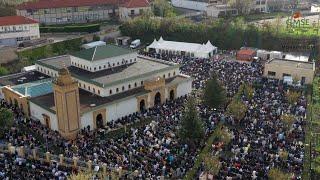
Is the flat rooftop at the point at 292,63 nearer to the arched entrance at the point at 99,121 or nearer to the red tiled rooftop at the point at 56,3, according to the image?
the arched entrance at the point at 99,121

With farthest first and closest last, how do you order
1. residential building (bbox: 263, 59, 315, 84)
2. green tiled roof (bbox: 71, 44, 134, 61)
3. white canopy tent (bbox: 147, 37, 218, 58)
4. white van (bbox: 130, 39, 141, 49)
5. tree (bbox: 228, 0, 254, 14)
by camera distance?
tree (bbox: 228, 0, 254, 14)
white van (bbox: 130, 39, 141, 49)
white canopy tent (bbox: 147, 37, 218, 58)
residential building (bbox: 263, 59, 315, 84)
green tiled roof (bbox: 71, 44, 134, 61)

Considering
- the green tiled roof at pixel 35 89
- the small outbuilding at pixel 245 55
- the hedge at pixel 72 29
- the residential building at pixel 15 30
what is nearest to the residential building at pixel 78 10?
the hedge at pixel 72 29

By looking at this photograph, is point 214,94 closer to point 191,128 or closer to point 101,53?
point 191,128

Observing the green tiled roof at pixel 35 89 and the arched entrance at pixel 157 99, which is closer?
the green tiled roof at pixel 35 89

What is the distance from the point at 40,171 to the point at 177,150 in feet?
28.9

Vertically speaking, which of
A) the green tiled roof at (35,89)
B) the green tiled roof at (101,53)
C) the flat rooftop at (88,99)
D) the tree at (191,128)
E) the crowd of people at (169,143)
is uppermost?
the green tiled roof at (101,53)

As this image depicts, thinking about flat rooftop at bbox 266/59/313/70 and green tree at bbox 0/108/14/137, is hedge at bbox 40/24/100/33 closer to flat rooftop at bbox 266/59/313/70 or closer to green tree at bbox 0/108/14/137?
flat rooftop at bbox 266/59/313/70

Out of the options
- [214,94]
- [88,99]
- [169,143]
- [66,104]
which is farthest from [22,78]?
[169,143]

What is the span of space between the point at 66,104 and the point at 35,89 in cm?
763

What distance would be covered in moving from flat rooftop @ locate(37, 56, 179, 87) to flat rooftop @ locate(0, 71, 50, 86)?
4.12 ft

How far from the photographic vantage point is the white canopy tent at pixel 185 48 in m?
54.4

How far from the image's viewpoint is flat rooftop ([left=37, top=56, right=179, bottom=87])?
127 ft

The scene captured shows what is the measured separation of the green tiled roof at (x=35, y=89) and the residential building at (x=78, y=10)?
3164 centimetres

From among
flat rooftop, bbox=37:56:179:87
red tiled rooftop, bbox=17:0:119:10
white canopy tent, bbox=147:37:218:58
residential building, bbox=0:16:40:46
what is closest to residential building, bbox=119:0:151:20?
red tiled rooftop, bbox=17:0:119:10
